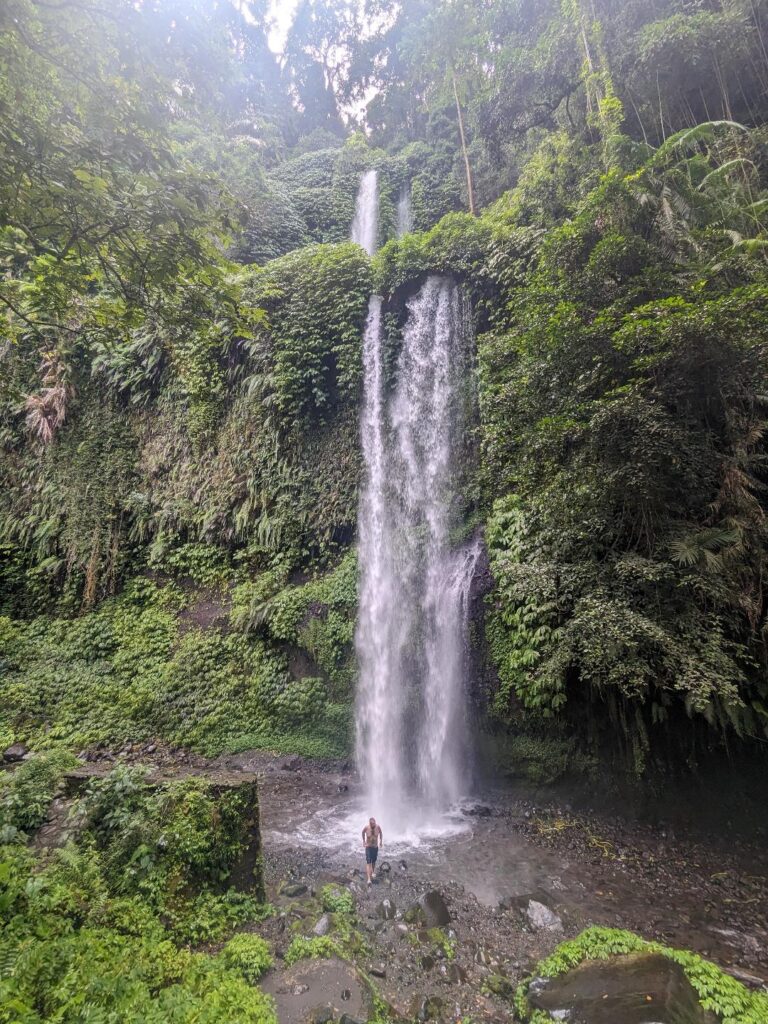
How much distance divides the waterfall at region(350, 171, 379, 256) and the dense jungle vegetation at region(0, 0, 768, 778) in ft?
1.76

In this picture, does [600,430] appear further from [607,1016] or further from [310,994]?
[310,994]

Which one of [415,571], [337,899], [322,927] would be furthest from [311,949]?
[415,571]

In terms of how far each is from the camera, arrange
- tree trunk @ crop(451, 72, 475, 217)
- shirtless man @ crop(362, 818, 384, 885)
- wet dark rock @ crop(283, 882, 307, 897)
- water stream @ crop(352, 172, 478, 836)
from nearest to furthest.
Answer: wet dark rock @ crop(283, 882, 307, 897), shirtless man @ crop(362, 818, 384, 885), water stream @ crop(352, 172, 478, 836), tree trunk @ crop(451, 72, 475, 217)

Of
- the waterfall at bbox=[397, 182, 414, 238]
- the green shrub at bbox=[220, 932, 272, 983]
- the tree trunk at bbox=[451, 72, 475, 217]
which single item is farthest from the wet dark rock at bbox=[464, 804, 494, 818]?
the waterfall at bbox=[397, 182, 414, 238]

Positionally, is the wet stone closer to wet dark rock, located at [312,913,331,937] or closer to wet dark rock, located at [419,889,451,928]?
wet dark rock, located at [419,889,451,928]

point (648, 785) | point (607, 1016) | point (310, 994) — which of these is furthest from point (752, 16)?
point (310, 994)

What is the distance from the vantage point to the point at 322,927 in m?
4.83

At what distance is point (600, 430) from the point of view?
6.04 meters

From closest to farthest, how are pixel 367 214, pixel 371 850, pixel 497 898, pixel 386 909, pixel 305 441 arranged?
pixel 386 909, pixel 497 898, pixel 371 850, pixel 305 441, pixel 367 214

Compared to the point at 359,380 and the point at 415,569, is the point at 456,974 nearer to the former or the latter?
the point at 415,569

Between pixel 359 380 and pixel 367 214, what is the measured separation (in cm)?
1239

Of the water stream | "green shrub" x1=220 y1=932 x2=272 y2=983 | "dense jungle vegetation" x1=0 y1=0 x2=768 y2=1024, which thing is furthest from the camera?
the water stream

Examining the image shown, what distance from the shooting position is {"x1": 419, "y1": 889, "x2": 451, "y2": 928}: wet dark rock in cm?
515

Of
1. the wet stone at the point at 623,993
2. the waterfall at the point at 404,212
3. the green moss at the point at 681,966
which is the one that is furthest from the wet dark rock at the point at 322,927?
the waterfall at the point at 404,212
